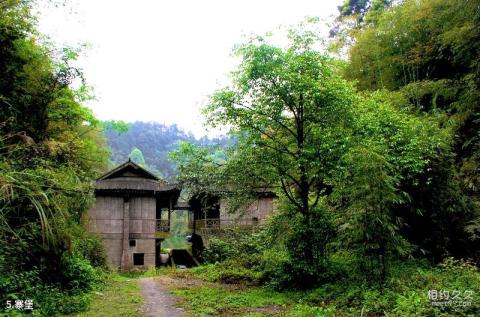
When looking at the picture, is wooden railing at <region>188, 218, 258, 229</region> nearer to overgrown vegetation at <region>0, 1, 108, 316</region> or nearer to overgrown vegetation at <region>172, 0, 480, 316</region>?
overgrown vegetation at <region>0, 1, 108, 316</region>

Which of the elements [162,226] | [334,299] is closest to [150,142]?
[162,226]

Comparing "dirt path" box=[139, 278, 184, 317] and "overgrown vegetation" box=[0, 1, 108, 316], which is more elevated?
"overgrown vegetation" box=[0, 1, 108, 316]

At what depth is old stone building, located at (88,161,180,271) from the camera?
23.4 meters

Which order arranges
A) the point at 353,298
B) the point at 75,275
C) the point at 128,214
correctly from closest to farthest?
the point at 353,298 → the point at 75,275 → the point at 128,214

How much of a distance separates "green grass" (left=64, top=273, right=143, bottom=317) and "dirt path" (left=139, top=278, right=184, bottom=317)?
8.0 inches

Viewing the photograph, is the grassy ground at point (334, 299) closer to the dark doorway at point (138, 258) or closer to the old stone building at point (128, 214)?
the old stone building at point (128, 214)

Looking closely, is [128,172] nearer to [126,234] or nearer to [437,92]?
[126,234]

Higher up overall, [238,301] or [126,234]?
[126,234]

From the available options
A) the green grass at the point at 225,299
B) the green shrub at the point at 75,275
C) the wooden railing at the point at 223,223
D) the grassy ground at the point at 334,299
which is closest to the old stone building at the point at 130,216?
the wooden railing at the point at 223,223

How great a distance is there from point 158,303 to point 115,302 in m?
1.13

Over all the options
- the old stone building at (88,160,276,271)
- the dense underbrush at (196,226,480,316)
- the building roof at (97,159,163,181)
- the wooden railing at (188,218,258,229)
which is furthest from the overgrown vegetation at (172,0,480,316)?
the building roof at (97,159,163,181)

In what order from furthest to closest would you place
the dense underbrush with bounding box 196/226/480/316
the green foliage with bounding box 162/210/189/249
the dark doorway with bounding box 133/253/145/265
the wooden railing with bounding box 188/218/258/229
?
the green foliage with bounding box 162/210/189/249 < the wooden railing with bounding box 188/218/258/229 < the dark doorway with bounding box 133/253/145/265 < the dense underbrush with bounding box 196/226/480/316

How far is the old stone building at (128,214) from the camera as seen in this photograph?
23.4 metres

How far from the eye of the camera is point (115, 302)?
9711mm
